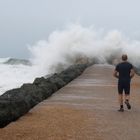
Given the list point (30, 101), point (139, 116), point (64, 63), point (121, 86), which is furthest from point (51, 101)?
point (64, 63)

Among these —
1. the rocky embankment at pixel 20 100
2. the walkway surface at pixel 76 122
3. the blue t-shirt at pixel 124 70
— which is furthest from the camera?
the blue t-shirt at pixel 124 70

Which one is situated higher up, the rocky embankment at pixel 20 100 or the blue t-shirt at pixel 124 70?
the blue t-shirt at pixel 124 70

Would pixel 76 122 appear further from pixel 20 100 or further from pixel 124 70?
pixel 124 70

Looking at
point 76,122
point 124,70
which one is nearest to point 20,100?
point 76,122

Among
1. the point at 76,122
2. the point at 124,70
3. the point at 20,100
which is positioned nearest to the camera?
the point at 76,122

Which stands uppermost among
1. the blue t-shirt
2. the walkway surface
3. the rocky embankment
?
the blue t-shirt

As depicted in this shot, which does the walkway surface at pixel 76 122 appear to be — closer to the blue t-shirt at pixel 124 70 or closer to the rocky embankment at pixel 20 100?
the rocky embankment at pixel 20 100

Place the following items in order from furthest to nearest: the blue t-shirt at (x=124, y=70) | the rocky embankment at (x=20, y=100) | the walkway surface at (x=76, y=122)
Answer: the blue t-shirt at (x=124, y=70) → the rocky embankment at (x=20, y=100) → the walkway surface at (x=76, y=122)

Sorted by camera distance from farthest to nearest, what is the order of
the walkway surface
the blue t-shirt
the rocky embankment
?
the blue t-shirt, the rocky embankment, the walkway surface

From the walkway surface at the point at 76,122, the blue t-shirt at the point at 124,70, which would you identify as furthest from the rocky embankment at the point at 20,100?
the blue t-shirt at the point at 124,70

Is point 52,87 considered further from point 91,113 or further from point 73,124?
point 73,124

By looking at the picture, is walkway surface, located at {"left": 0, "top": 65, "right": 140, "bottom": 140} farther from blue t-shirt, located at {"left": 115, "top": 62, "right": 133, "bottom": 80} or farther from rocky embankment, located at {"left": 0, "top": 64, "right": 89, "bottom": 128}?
blue t-shirt, located at {"left": 115, "top": 62, "right": 133, "bottom": 80}

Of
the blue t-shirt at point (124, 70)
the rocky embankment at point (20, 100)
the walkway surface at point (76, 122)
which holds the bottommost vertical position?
the walkway surface at point (76, 122)

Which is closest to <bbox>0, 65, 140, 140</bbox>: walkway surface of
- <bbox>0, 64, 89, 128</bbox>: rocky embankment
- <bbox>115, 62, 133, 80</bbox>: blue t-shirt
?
<bbox>0, 64, 89, 128</bbox>: rocky embankment
